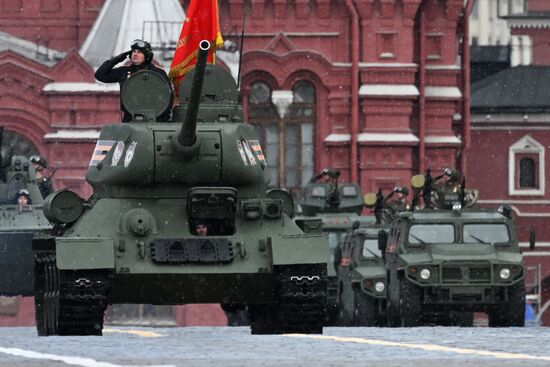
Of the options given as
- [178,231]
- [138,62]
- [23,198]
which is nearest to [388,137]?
[23,198]

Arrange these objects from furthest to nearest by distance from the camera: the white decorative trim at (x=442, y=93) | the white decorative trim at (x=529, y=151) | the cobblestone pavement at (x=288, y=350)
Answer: the white decorative trim at (x=529, y=151) → the white decorative trim at (x=442, y=93) → the cobblestone pavement at (x=288, y=350)

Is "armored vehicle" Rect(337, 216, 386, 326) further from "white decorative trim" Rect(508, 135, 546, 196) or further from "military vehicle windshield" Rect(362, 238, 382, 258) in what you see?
"white decorative trim" Rect(508, 135, 546, 196)

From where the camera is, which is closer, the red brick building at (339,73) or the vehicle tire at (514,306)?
the vehicle tire at (514,306)

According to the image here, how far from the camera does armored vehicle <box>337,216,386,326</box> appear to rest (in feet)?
101

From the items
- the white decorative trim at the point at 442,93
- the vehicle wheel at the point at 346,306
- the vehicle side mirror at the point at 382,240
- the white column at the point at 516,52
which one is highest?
the white column at the point at 516,52

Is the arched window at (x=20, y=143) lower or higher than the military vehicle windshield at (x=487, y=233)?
higher

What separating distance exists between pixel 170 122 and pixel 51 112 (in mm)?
28548

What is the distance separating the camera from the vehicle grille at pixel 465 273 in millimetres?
26672

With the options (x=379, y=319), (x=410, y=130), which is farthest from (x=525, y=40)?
(x=379, y=319)

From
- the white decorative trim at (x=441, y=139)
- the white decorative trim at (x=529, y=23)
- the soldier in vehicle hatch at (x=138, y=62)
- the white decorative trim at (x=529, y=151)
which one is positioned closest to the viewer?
the soldier in vehicle hatch at (x=138, y=62)

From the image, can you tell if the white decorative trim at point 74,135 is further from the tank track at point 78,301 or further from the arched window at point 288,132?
the tank track at point 78,301

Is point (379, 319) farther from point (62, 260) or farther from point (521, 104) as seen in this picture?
point (521, 104)

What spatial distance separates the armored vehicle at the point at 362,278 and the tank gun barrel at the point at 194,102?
34.2 ft

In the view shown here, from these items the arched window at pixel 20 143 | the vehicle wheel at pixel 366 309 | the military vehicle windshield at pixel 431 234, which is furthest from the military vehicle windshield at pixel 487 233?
the arched window at pixel 20 143
